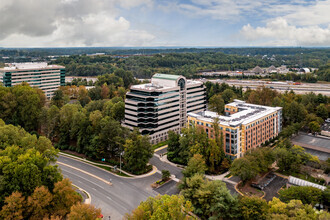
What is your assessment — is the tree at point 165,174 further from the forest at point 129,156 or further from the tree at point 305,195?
the tree at point 305,195

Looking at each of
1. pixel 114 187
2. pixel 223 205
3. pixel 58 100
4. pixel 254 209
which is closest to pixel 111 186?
pixel 114 187

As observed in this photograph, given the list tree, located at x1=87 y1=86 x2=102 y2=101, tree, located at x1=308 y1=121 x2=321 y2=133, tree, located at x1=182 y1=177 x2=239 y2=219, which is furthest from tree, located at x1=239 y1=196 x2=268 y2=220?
tree, located at x1=87 y1=86 x2=102 y2=101

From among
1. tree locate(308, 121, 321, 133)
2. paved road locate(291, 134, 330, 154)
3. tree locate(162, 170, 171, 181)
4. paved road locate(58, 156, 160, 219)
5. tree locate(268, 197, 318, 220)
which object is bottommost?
paved road locate(58, 156, 160, 219)

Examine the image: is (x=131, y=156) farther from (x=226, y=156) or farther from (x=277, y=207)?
(x=277, y=207)

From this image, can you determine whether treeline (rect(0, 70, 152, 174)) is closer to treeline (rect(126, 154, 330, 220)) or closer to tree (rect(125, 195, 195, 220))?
treeline (rect(126, 154, 330, 220))

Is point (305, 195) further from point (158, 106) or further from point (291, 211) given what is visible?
point (158, 106)

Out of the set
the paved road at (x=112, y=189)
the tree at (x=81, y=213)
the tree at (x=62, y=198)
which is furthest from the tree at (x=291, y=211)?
the tree at (x=62, y=198)
